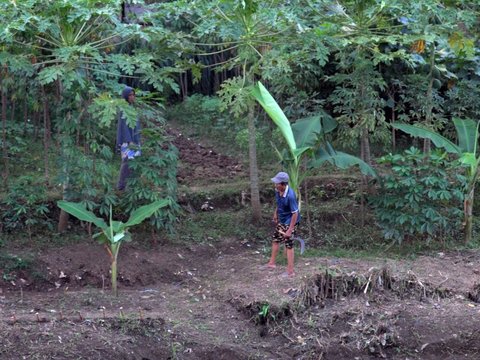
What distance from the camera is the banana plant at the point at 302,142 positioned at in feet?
29.0

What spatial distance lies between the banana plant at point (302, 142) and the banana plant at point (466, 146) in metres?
0.80

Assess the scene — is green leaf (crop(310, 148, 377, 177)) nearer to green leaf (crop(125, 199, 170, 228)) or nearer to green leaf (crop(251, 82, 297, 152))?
green leaf (crop(251, 82, 297, 152))

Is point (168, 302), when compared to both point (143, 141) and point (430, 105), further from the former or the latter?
point (430, 105)

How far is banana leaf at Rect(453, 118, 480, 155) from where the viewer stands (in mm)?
9703

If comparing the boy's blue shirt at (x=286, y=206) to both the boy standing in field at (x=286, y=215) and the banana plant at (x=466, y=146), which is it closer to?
the boy standing in field at (x=286, y=215)

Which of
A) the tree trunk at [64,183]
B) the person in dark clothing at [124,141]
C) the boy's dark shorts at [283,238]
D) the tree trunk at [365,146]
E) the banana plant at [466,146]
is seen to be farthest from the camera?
the tree trunk at [365,146]

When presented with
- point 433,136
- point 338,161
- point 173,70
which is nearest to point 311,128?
point 338,161

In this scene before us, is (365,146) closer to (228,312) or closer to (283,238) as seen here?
(283,238)

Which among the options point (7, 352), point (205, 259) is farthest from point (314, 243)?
point (7, 352)

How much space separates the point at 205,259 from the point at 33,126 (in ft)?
14.4

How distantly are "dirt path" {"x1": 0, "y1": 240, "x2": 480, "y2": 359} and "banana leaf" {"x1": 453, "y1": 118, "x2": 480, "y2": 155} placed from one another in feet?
5.30

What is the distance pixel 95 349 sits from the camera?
22.1ft

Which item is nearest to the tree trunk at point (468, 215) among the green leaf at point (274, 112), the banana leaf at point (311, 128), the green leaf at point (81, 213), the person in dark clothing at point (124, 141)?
the banana leaf at point (311, 128)

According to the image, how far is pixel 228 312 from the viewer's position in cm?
781
